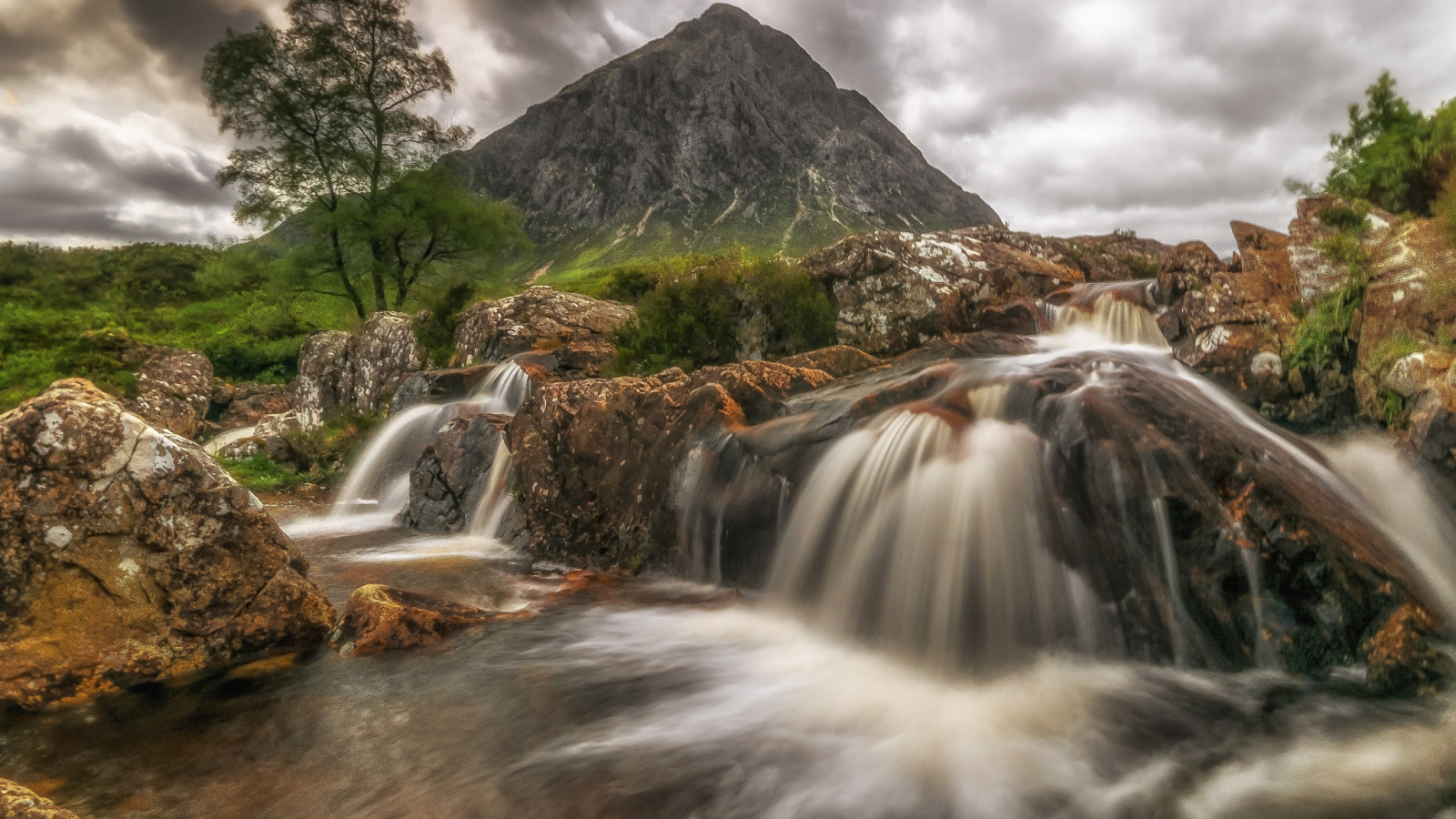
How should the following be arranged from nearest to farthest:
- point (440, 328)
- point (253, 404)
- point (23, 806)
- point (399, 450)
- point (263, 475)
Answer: point (23, 806) < point (399, 450) < point (263, 475) < point (440, 328) < point (253, 404)

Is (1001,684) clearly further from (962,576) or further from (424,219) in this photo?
(424,219)

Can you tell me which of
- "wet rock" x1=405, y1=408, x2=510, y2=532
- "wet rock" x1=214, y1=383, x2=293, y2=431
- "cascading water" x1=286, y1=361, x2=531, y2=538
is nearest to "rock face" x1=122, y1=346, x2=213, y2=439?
"wet rock" x1=214, y1=383, x2=293, y2=431

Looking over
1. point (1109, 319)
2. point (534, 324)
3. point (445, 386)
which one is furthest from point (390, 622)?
point (1109, 319)

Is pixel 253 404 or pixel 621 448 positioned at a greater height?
pixel 253 404

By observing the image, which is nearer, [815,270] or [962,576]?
[962,576]

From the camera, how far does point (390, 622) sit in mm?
5992

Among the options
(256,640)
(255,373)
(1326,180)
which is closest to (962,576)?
(256,640)

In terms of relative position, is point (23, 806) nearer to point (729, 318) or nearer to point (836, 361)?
point (836, 361)

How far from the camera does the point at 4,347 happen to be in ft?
71.6

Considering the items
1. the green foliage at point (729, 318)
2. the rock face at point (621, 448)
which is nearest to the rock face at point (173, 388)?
the green foliage at point (729, 318)

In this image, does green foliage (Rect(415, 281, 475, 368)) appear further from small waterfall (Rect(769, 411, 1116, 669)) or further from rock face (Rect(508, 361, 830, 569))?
small waterfall (Rect(769, 411, 1116, 669))

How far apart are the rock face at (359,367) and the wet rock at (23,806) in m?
18.3

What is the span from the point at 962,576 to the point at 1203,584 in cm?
188

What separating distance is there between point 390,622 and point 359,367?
17.7 m
